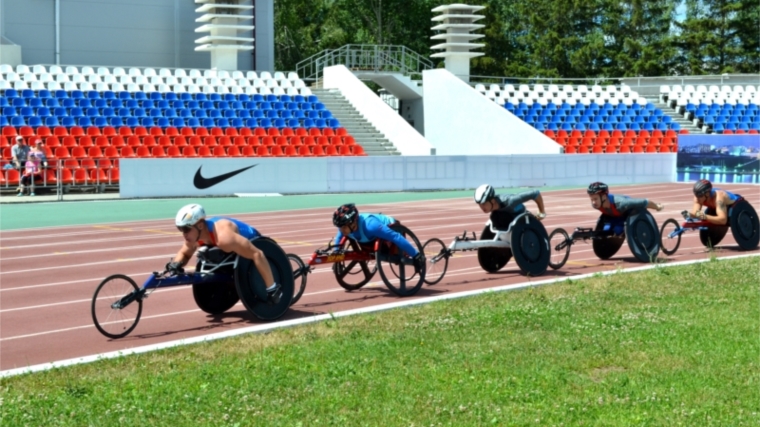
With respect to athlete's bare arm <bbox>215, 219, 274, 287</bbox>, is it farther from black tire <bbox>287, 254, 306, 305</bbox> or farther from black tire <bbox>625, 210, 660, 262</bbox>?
black tire <bbox>625, 210, 660, 262</bbox>

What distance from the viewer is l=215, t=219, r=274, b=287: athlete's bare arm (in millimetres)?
10523

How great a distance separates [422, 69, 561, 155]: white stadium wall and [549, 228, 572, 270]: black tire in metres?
25.1

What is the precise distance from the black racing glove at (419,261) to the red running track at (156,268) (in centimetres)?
41

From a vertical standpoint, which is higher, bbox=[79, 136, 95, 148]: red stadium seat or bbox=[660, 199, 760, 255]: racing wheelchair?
bbox=[79, 136, 95, 148]: red stadium seat

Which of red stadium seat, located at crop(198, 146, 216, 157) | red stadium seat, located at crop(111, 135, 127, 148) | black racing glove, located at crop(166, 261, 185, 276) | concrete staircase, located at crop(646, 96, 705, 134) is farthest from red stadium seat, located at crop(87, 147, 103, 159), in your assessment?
concrete staircase, located at crop(646, 96, 705, 134)

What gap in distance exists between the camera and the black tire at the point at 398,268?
41.2 feet

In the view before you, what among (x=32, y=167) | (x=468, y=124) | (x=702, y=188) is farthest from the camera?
(x=468, y=124)

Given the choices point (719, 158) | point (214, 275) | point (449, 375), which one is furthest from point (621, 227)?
point (719, 158)

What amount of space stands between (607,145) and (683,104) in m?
6.95

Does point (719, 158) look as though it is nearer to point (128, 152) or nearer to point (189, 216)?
point (128, 152)

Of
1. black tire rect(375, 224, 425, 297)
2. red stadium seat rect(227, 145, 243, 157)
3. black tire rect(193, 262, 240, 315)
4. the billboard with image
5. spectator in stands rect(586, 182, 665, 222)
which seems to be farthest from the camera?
the billboard with image

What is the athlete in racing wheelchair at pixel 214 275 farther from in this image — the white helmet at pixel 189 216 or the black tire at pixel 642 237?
the black tire at pixel 642 237

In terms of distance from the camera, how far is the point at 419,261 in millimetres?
12789

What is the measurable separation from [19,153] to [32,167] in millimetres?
534
